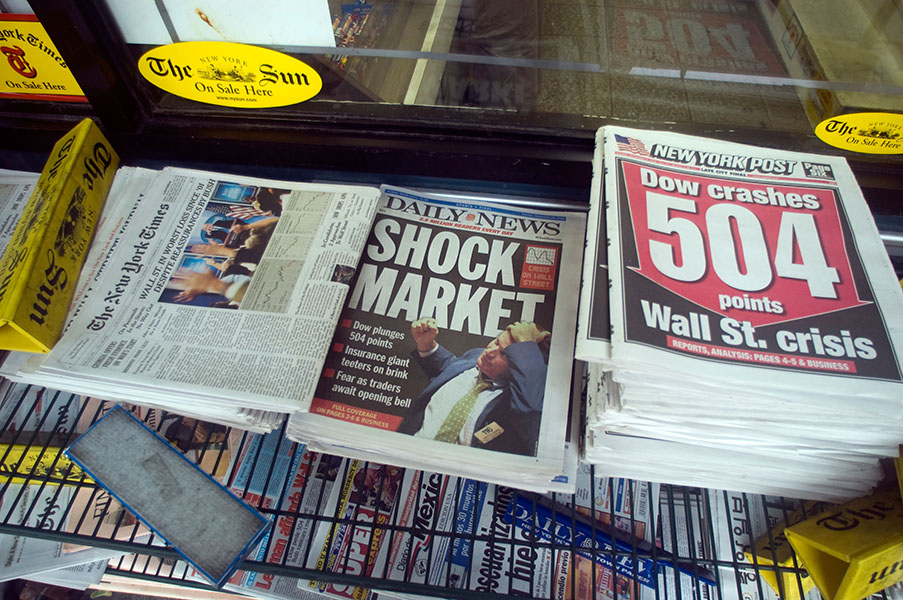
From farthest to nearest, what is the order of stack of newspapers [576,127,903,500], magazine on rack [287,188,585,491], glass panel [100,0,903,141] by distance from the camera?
glass panel [100,0,903,141]
magazine on rack [287,188,585,491]
stack of newspapers [576,127,903,500]

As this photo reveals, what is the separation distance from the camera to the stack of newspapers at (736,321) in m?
0.52

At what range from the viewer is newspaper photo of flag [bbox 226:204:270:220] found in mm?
801

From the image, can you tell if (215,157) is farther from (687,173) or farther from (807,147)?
(807,147)

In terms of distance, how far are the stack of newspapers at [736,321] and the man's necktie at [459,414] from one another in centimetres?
13

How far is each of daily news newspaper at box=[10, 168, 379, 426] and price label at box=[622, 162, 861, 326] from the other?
36 cm

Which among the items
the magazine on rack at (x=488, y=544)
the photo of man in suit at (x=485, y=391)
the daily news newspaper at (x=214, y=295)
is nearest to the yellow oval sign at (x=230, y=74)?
the daily news newspaper at (x=214, y=295)

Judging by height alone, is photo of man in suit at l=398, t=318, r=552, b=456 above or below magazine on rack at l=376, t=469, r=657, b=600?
above

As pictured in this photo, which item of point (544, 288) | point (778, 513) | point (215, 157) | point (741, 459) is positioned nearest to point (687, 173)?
point (544, 288)

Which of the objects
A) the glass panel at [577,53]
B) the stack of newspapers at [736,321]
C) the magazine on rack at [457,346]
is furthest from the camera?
the glass panel at [577,53]

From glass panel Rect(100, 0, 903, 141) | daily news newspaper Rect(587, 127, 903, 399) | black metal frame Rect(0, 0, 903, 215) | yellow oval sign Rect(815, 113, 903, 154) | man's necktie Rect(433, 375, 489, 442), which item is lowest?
man's necktie Rect(433, 375, 489, 442)

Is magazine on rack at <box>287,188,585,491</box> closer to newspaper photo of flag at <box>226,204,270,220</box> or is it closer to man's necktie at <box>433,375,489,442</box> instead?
man's necktie at <box>433,375,489,442</box>

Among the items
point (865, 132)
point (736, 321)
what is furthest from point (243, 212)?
point (865, 132)

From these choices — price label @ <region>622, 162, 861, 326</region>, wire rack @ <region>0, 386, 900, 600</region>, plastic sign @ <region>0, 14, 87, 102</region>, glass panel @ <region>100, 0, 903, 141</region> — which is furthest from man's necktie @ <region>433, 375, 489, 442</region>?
plastic sign @ <region>0, 14, 87, 102</region>

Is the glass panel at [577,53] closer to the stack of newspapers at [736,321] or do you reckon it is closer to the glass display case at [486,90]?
the glass display case at [486,90]
